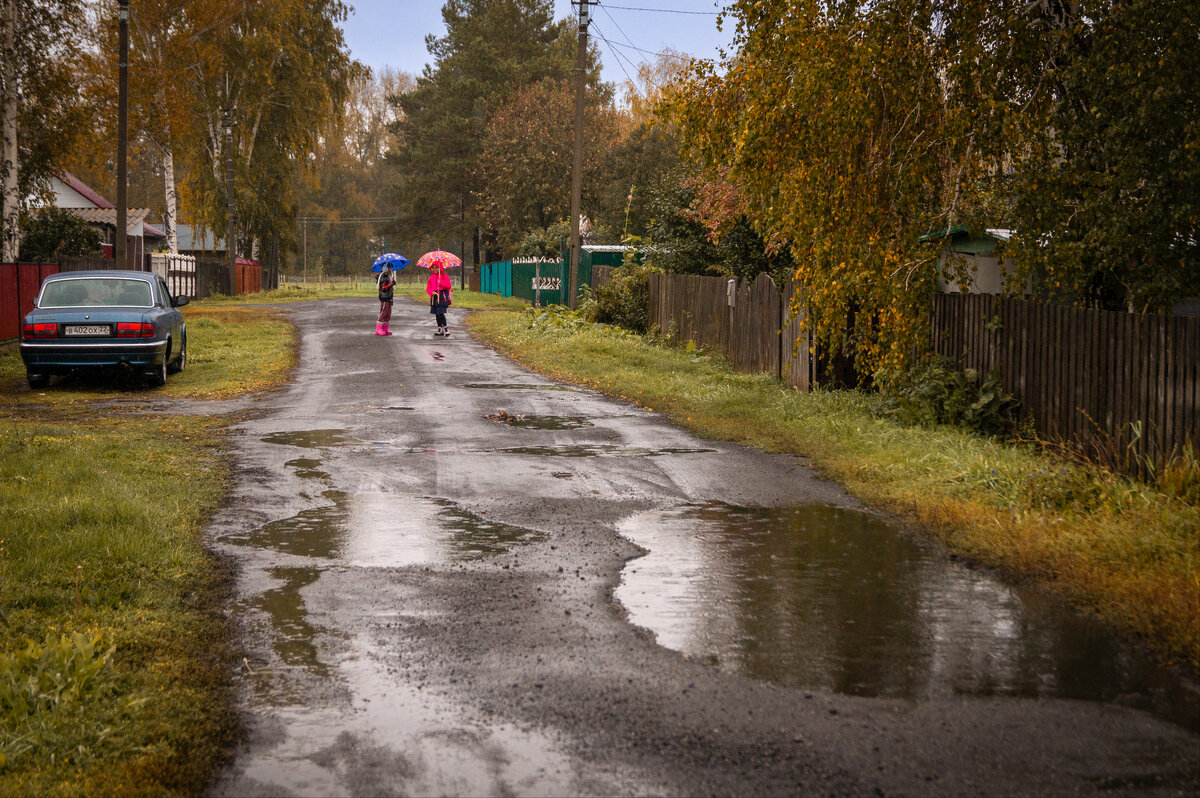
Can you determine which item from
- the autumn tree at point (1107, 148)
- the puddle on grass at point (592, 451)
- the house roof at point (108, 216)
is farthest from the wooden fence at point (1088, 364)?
the house roof at point (108, 216)

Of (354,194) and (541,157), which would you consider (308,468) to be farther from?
(354,194)

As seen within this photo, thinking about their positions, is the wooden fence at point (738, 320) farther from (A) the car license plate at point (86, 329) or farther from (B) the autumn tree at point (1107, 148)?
(A) the car license plate at point (86, 329)

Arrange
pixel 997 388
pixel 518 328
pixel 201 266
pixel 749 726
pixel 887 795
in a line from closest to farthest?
pixel 887 795
pixel 749 726
pixel 997 388
pixel 518 328
pixel 201 266

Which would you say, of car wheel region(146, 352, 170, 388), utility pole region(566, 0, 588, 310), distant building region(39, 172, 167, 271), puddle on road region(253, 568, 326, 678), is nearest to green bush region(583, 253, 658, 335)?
utility pole region(566, 0, 588, 310)

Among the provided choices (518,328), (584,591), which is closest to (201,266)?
(518,328)

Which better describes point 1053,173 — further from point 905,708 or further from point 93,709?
point 93,709

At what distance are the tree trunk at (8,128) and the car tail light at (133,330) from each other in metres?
13.3

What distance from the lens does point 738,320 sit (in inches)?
754

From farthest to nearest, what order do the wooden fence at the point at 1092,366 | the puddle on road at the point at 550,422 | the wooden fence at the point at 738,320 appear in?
the wooden fence at the point at 738,320 < the puddle on road at the point at 550,422 < the wooden fence at the point at 1092,366

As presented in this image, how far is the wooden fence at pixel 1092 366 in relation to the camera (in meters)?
8.72

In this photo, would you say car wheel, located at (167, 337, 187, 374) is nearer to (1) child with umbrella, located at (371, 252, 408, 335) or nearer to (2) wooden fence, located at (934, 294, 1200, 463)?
(1) child with umbrella, located at (371, 252, 408, 335)

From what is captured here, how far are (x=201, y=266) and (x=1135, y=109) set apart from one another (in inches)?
1749

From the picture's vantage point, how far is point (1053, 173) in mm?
10180

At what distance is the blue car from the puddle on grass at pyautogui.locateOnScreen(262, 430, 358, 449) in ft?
15.7
